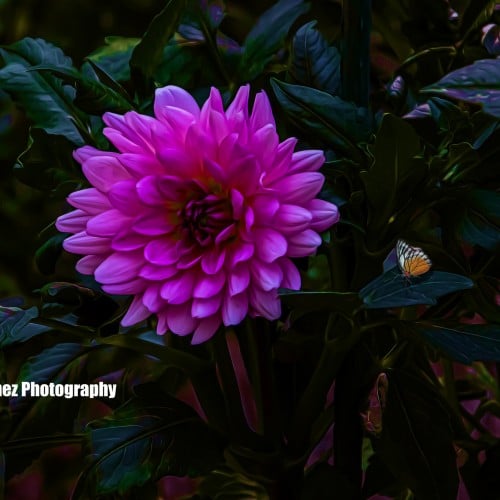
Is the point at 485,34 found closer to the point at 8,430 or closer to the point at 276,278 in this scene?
the point at 276,278

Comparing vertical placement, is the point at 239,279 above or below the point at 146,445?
above

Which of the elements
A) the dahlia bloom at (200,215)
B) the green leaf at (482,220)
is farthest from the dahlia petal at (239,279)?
the green leaf at (482,220)

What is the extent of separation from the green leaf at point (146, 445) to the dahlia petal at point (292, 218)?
13 centimetres

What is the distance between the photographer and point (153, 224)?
282 millimetres

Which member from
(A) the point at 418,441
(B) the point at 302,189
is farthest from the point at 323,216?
(A) the point at 418,441

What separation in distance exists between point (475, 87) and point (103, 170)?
14 centimetres

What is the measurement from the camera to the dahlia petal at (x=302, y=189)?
0.89ft

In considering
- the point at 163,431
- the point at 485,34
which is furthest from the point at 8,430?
the point at 485,34

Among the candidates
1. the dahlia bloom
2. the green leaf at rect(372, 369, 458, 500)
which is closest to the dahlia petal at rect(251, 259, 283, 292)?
the dahlia bloom

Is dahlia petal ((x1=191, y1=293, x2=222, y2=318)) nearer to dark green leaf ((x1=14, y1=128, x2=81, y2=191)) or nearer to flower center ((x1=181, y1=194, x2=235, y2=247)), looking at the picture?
flower center ((x1=181, y1=194, x2=235, y2=247))

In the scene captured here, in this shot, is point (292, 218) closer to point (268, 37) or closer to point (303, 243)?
point (303, 243)

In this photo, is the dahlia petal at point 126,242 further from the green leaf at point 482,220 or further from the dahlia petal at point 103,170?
the green leaf at point 482,220

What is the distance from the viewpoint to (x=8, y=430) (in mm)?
348

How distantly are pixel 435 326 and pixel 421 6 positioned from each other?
0.68 ft
